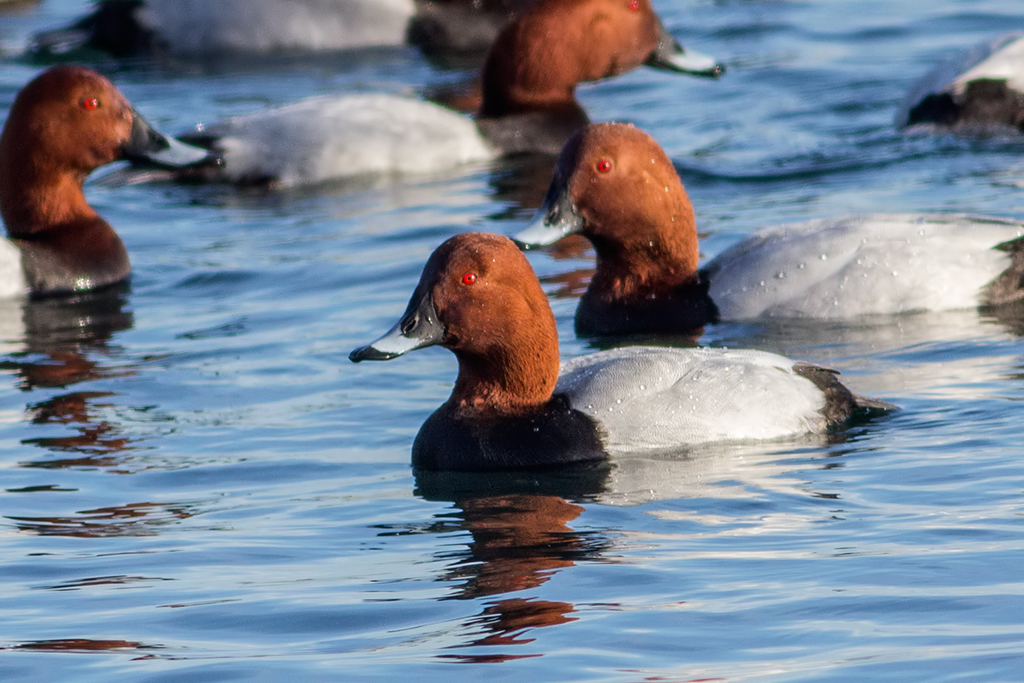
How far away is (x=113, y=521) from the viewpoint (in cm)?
602

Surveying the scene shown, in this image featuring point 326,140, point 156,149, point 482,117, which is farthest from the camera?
point 482,117

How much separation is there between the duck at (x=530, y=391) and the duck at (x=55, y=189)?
395 centimetres

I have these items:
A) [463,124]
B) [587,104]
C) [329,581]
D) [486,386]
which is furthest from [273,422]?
[587,104]

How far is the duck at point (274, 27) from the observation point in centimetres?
1534

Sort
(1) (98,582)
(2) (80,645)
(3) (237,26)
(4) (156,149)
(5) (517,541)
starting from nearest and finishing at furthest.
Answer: (2) (80,645)
(1) (98,582)
(5) (517,541)
(4) (156,149)
(3) (237,26)

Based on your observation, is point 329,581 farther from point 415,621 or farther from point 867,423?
point 867,423

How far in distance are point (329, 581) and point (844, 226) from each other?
3.70 metres

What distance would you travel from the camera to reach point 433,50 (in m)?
15.6

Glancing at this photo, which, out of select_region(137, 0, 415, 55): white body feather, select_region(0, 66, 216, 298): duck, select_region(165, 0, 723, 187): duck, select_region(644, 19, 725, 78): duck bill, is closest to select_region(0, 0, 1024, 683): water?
select_region(0, 66, 216, 298): duck

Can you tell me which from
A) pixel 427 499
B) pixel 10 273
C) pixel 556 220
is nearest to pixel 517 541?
pixel 427 499

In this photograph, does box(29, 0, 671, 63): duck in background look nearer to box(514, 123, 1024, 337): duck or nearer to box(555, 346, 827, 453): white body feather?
box(514, 123, 1024, 337): duck

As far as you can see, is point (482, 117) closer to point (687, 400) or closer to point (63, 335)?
point (63, 335)

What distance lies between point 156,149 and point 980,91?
4.83 metres

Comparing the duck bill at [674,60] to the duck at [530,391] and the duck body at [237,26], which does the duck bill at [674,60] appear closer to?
the duck body at [237,26]
